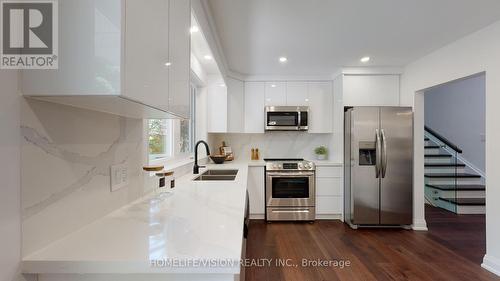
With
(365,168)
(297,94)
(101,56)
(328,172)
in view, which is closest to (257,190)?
(328,172)

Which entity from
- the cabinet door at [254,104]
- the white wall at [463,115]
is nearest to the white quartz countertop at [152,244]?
the cabinet door at [254,104]

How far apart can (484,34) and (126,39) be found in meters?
3.17

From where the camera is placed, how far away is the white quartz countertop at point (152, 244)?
0.68m

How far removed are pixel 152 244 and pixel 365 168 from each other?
10.4 feet

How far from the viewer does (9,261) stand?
64 cm

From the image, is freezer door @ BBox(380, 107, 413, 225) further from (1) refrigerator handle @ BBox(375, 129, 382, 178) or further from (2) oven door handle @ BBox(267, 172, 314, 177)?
→ (2) oven door handle @ BBox(267, 172, 314, 177)

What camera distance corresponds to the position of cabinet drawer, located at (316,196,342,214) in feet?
12.0

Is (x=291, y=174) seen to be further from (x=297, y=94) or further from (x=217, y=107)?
(x=217, y=107)

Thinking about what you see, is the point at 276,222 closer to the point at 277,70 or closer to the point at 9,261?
the point at 277,70

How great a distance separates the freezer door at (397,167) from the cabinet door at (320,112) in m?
0.85

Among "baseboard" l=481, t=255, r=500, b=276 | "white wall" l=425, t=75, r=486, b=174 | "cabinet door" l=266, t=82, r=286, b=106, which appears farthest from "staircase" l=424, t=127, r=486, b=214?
"cabinet door" l=266, t=82, r=286, b=106

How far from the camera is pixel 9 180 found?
639 millimetres
